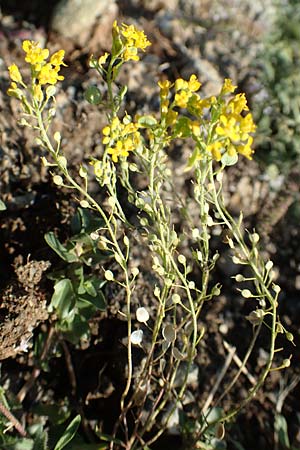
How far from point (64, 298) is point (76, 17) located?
1.85m

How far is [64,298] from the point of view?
1818mm

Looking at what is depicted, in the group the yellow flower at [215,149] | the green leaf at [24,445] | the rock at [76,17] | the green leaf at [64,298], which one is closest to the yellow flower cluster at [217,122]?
the yellow flower at [215,149]

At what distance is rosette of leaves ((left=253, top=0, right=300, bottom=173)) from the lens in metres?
2.84

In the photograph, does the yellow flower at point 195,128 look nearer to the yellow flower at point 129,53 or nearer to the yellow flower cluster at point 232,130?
the yellow flower cluster at point 232,130

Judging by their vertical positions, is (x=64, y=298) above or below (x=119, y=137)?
below

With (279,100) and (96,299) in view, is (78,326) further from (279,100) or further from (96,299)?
(279,100)

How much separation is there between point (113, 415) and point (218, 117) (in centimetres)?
120

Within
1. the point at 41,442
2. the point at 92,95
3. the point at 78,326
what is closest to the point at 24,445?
the point at 41,442

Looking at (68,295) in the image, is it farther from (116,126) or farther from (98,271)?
(116,126)

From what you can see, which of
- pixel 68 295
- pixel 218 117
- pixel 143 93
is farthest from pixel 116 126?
pixel 143 93

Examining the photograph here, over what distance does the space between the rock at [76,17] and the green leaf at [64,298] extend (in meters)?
1.73

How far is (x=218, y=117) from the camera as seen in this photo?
1362 mm

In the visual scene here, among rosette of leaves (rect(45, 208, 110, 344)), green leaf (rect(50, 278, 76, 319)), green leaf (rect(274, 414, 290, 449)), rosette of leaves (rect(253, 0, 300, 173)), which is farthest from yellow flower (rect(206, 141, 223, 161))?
rosette of leaves (rect(253, 0, 300, 173))

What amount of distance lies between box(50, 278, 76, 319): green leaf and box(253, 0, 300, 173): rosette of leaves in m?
1.40
